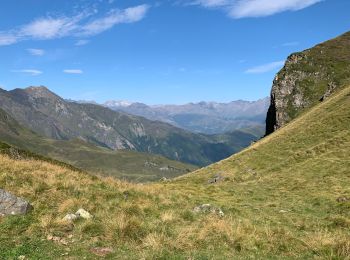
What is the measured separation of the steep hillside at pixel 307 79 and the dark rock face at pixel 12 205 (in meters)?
99.2

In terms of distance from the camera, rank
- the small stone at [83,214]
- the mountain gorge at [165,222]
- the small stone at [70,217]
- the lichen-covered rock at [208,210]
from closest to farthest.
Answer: the mountain gorge at [165,222], the small stone at [70,217], the small stone at [83,214], the lichen-covered rock at [208,210]

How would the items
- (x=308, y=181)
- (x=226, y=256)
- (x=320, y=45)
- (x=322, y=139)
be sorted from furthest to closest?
(x=320, y=45)
(x=322, y=139)
(x=308, y=181)
(x=226, y=256)

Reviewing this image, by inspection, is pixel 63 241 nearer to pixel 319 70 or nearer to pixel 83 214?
pixel 83 214

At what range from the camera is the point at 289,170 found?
153 feet

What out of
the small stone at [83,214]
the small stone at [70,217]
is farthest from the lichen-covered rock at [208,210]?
the small stone at [70,217]

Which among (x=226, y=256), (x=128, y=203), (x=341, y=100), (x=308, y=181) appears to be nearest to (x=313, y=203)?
(x=308, y=181)

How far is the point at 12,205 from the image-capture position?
59.5 feet

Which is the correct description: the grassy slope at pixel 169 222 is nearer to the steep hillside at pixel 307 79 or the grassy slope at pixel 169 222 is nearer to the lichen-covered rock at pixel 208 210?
the lichen-covered rock at pixel 208 210

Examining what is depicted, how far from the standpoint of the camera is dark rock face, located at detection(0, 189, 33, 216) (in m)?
17.8

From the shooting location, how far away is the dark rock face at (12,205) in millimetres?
17781

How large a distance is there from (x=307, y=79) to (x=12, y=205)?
375 ft

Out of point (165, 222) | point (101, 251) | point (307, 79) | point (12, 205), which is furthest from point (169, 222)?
point (307, 79)

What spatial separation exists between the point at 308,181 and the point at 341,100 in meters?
33.6

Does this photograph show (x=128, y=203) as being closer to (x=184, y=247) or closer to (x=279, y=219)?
(x=184, y=247)
